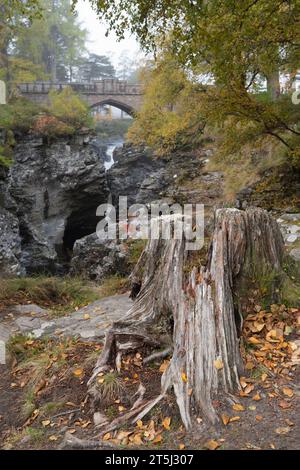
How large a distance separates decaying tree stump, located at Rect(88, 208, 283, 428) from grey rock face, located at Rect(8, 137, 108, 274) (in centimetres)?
1379

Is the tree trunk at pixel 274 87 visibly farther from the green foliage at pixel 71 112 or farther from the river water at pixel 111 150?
the river water at pixel 111 150

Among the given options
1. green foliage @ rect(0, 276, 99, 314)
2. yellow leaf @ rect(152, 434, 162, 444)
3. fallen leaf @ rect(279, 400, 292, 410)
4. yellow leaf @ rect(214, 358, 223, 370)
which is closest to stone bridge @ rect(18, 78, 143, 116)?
green foliage @ rect(0, 276, 99, 314)

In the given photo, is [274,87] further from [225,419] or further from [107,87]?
[107,87]

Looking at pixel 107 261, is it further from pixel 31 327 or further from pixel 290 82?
pixel 290 82

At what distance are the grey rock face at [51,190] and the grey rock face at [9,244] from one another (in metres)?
3.49

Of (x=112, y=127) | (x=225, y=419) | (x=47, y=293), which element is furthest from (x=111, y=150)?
(x=225, y=419)

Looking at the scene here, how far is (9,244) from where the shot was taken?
13.9 m

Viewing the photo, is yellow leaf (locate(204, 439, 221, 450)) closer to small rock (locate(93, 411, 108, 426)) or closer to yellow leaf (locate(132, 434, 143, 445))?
yellow leaf (locate(132, 434, 143, 445))

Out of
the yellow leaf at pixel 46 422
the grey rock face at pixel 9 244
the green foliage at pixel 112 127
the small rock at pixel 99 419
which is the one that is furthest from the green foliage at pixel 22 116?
the green foliage at pixel 112 127

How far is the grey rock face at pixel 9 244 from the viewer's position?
13281 mm

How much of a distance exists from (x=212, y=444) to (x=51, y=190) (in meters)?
17.2

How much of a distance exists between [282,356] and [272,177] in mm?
7931

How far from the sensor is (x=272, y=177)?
36.4ft

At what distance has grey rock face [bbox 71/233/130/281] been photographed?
9.52 m
